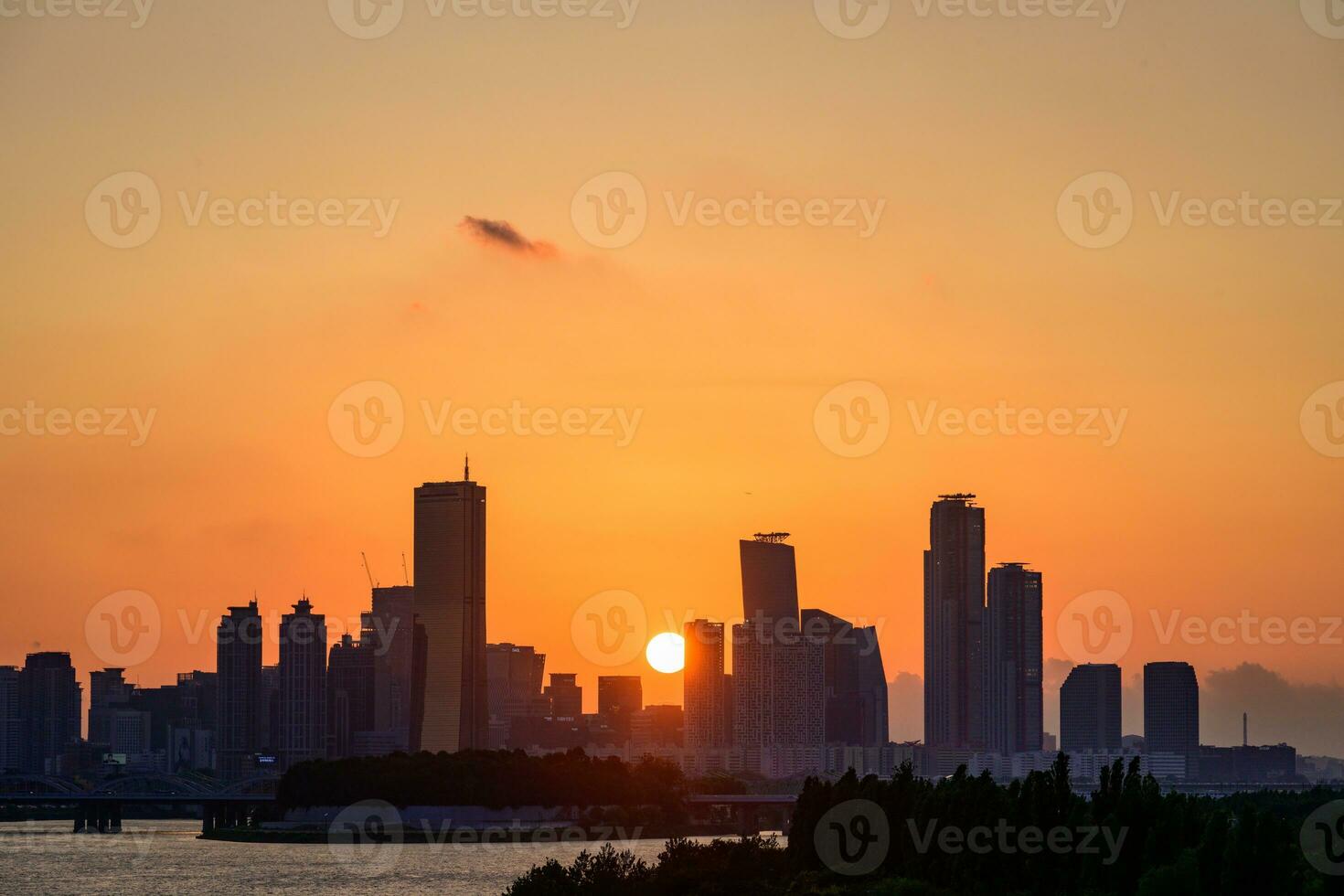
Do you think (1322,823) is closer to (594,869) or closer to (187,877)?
(594,869)

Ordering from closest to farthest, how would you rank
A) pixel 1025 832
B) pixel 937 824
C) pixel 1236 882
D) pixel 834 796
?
pixel 1236 882 < pixel 1025 832 < pixel 937 824 < pixel 834 796

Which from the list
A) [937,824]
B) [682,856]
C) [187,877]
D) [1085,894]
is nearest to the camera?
[1085,894]

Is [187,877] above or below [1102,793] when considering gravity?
below

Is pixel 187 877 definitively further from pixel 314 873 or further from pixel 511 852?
pixel 511 852

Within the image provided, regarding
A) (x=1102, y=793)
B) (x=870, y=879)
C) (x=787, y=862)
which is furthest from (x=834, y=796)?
(x=1102, y=793)

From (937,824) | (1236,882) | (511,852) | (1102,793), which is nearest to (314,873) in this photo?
(511,852)

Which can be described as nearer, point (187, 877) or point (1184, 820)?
point (1184, 820)
